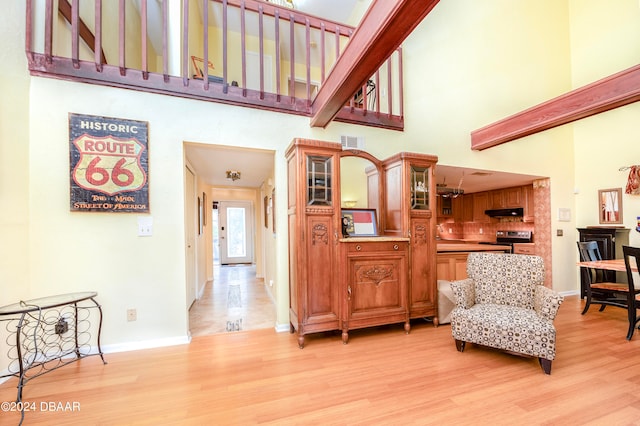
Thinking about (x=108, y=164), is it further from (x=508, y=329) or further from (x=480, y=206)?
(x=480, y=206)

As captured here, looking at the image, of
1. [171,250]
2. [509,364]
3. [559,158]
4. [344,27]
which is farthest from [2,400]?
[559,158]

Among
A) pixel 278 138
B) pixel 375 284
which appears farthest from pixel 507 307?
pixel 278 138

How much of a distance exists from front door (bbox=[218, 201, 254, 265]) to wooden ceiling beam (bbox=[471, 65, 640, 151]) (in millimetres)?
7028

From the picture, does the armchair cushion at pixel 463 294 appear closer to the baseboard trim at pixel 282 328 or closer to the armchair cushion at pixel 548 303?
the armchair cushion at pixel 548 303

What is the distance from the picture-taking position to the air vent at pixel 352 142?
324 cm

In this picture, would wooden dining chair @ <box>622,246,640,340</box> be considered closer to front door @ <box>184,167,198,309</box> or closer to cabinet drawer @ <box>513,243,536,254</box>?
cabinet drawer @ <box>513,243,536,254</box>

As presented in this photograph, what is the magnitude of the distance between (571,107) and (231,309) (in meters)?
4.99

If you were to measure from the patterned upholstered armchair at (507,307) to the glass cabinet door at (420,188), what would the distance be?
0.80m

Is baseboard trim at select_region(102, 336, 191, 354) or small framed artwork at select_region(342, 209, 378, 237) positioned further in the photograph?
small framed artwork at select_region(342, 209, 378, 237)

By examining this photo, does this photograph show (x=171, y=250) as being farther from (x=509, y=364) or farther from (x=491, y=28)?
(x=491, y=28)

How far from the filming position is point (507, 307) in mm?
2434

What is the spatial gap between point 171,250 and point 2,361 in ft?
4.58

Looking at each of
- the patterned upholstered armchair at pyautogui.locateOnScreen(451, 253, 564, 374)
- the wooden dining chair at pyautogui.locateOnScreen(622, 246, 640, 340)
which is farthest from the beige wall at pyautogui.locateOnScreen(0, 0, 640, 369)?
the wooden dining chair at pyautogui.locateOnScreen(622, 246, 640, 340)

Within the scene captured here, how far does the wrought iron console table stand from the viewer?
82.0 inches
